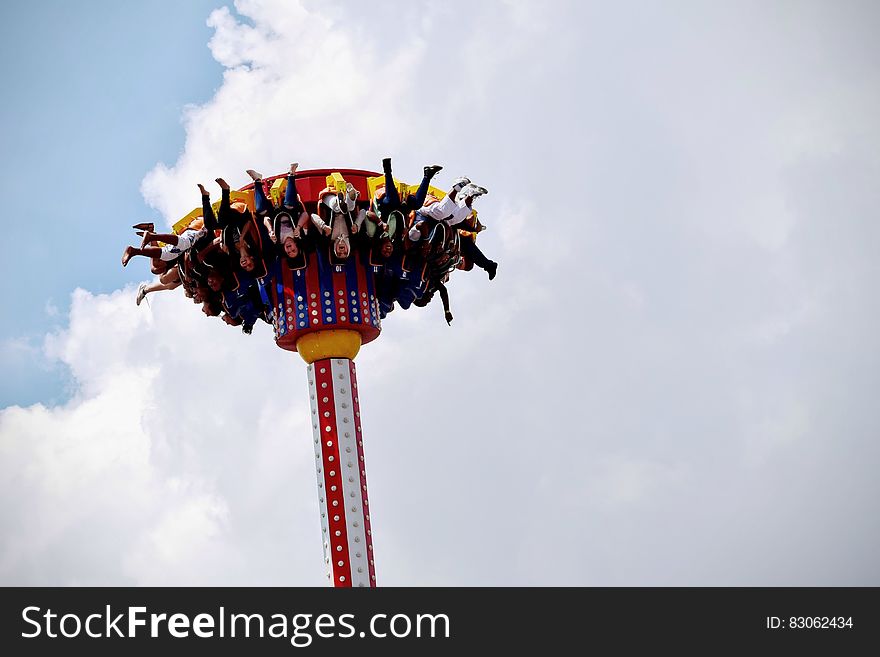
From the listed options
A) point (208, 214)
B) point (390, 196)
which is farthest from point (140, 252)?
point (390, 196)

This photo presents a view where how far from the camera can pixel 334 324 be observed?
69.3 ft

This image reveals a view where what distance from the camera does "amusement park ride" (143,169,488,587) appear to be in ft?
66.9

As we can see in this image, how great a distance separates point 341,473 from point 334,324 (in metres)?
2.24

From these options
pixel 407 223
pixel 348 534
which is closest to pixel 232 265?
pixel 407 223

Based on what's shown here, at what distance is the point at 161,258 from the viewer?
21203 millimetres

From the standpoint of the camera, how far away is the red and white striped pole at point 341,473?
2011 cm

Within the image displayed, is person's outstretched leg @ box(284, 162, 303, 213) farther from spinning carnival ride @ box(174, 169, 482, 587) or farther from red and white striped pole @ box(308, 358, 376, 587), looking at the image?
red and white striped pole @ box(308, 358, 376, 587)

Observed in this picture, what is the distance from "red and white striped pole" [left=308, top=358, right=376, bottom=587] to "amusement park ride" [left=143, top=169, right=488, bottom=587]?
0.6 inches

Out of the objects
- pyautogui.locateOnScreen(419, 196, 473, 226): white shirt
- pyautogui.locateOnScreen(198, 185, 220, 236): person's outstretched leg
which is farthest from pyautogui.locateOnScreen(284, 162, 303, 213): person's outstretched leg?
pyautogui.locateOnScreen(419, 196, 473, 226): white shirt
